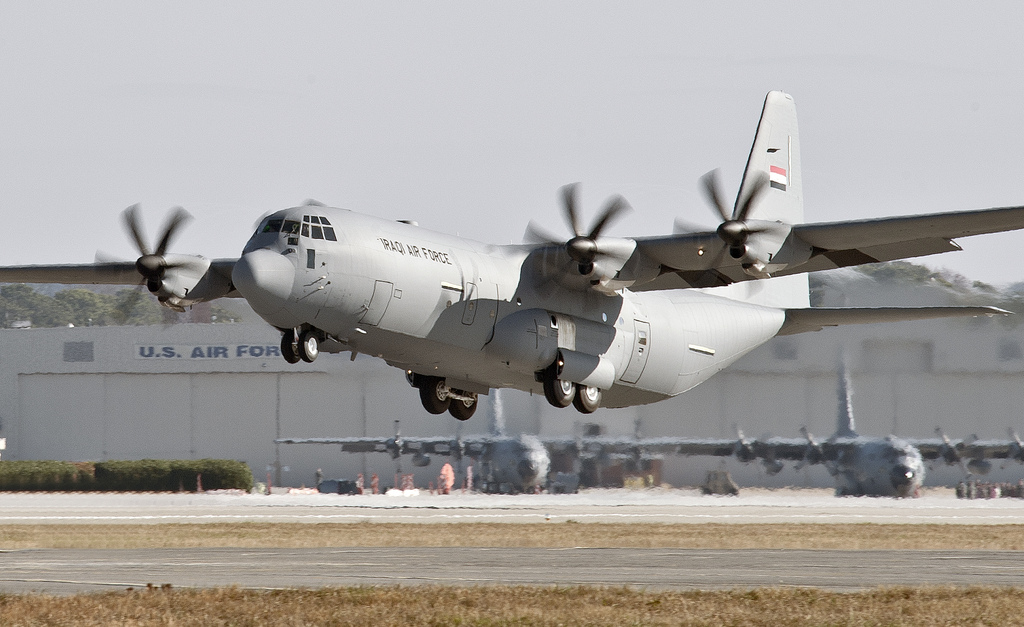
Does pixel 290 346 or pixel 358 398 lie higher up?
pixel 290 346

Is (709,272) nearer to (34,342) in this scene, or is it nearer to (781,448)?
(781,448)

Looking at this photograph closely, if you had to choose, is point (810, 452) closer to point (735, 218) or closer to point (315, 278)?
point (735, 218)

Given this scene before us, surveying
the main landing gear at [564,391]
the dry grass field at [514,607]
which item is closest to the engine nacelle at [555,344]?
the main landing gear at [564,391]

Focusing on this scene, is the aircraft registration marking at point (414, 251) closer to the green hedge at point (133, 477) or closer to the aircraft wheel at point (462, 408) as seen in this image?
the aircraft wheel at point (462, 408)

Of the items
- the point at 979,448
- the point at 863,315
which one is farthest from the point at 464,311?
the point at 979,448

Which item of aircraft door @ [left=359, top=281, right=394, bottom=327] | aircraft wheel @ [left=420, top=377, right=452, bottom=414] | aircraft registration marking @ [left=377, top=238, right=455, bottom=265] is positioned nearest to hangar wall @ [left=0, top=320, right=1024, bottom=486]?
aircraft wheel @ [left=420, top=377, right=452, bottom=414]

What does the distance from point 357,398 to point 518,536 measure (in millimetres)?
34680

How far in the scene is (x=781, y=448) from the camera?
140ft

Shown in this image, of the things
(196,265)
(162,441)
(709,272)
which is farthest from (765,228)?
(162,441)

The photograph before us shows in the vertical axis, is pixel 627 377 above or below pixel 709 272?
below

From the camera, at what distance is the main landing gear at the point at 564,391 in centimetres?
2414

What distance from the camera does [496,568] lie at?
19.4m

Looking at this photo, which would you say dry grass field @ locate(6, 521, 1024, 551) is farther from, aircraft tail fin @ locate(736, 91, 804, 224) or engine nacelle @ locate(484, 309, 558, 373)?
aircraft tail fin @ locate(736, 91, 804, 224)

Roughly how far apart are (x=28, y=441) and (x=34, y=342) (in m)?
6.38
